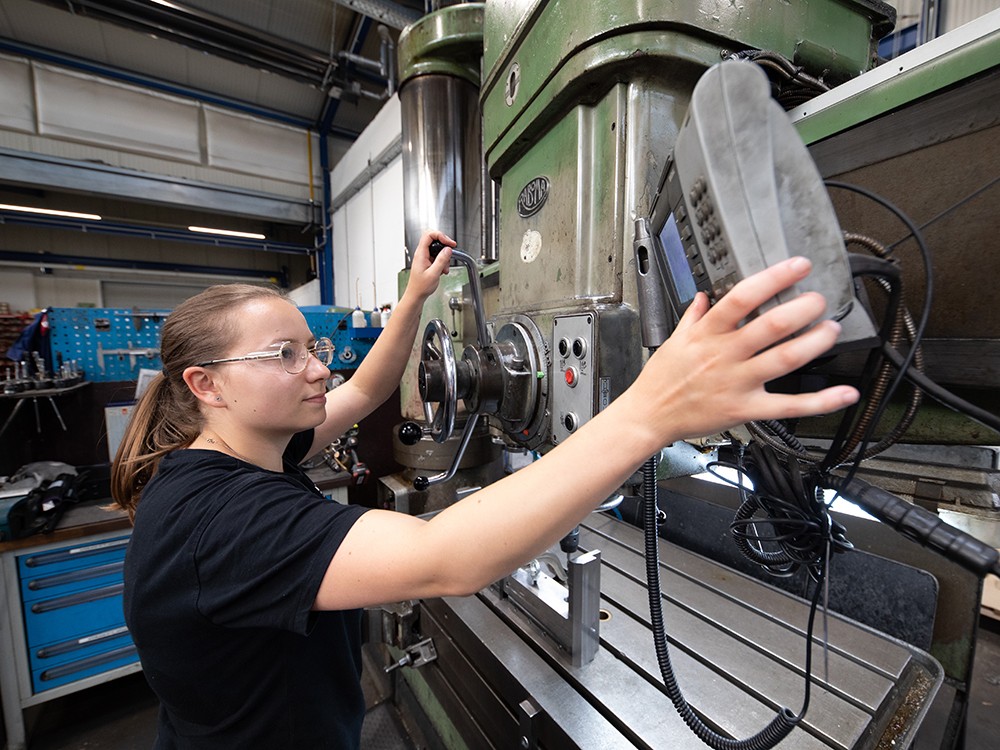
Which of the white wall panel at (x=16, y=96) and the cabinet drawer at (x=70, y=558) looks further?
the white wall panel at (x=16, y=96)

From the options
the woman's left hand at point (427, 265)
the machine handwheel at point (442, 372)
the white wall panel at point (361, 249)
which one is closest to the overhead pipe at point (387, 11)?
the white wall panel at point (361, 249)

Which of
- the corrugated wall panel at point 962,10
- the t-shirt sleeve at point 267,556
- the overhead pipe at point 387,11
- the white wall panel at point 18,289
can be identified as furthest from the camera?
the white wall panel at point 18,289

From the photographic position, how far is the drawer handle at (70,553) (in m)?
1.56

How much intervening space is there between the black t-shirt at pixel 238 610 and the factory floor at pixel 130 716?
814 mm

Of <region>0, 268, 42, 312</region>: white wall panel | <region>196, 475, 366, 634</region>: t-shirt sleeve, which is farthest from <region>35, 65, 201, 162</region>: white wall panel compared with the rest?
<region>196, 475, 366, 634</region>: t-shirt sleeve

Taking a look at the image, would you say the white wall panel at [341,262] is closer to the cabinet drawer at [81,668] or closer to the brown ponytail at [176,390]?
the cabinet drawer at [81,668]

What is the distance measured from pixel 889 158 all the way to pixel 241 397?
2.99 feet

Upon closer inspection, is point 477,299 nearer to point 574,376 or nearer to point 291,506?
point 574,376

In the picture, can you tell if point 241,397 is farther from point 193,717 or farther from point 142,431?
point 193,717

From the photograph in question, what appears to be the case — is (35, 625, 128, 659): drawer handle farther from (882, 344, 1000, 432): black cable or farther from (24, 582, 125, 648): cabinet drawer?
(882, 344, 1000, 432): black cable

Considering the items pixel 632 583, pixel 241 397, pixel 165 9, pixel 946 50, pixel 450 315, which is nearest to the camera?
pixel 946 50

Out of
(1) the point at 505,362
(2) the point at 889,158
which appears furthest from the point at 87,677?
(2) the point at 889,158

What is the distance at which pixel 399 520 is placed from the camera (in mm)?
488

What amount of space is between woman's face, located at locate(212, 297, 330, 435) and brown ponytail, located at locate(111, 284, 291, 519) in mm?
26
